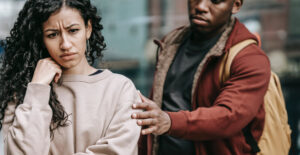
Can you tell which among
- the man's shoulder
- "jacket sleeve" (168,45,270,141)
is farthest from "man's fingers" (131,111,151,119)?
the man's shoulder

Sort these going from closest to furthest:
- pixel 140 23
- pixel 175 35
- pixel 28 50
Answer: pixel 28 50 < pixel 175 35 < pixel 140 23

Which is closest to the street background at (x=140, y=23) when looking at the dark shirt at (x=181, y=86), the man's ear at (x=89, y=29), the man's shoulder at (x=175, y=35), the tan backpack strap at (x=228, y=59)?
the man's shoulder at (x=175, y=35)

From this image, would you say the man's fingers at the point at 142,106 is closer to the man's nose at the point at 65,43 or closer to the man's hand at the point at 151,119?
the man's hand at the point at 151,119

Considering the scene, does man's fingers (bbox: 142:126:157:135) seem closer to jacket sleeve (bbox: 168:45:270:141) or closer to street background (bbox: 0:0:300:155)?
jacket sleeve (bbox: 168:45:270:141)

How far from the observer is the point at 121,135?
1846mm

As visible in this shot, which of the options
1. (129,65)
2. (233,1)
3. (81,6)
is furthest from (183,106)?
(129,65)

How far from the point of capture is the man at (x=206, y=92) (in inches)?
82.5

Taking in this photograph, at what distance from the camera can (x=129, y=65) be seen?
242 inches

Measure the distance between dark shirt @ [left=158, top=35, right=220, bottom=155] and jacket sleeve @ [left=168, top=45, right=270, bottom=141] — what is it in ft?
0.90

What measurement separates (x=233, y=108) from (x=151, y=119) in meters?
0.55

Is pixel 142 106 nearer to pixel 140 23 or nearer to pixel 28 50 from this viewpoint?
pixel 28 50

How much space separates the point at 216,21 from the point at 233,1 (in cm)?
20

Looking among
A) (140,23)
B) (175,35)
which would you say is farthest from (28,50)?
(140,23)

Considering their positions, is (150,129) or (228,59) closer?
(150,129)
